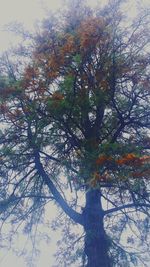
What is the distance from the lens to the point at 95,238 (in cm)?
1055

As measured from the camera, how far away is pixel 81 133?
40.5 feet

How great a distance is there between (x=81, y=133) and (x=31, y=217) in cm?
333

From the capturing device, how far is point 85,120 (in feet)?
37.3

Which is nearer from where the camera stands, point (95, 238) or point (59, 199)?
point (95, 238)

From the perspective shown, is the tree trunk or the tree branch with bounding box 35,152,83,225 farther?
the tree branch with bounding box 35,152,83,225

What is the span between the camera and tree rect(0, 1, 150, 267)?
30.5 feet

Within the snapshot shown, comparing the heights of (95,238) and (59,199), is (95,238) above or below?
below

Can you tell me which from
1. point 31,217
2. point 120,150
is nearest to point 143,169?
point 120,150

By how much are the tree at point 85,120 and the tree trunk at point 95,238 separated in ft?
0.09

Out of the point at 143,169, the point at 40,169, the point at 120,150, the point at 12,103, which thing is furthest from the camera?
the point at 40,169

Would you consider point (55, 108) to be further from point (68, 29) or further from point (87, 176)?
point (68, 29)

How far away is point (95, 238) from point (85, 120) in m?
3.64

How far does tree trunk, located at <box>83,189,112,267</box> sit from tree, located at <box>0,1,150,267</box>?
28mm

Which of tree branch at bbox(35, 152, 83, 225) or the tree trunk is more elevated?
tree branch at bbox(35, 152, 83, 225)
